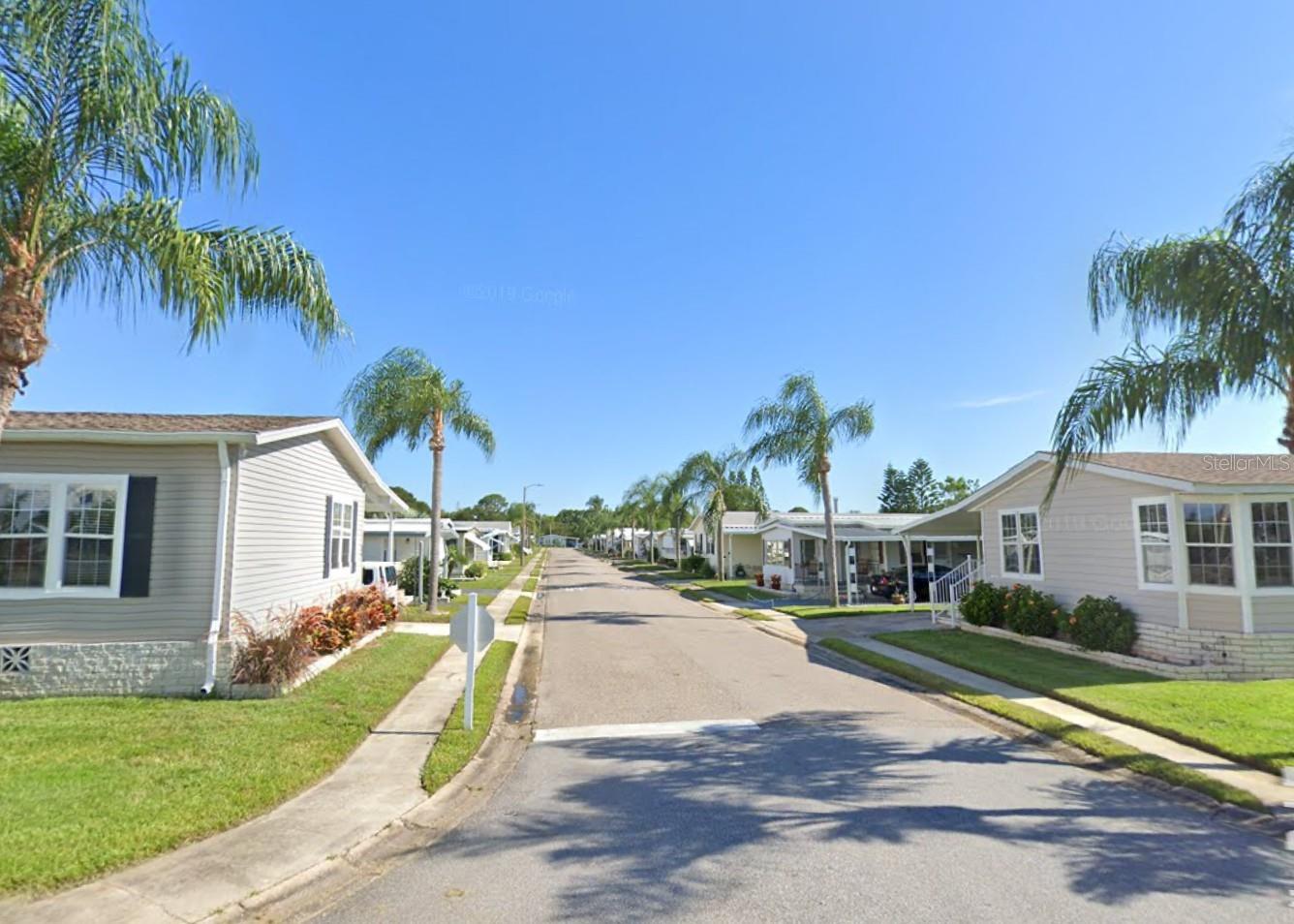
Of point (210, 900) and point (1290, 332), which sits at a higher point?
point (1290, 332)

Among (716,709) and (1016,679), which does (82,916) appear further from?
(1016,679)

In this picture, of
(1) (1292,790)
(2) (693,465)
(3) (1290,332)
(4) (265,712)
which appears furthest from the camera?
(2) (693,465)

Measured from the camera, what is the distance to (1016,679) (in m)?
11.5

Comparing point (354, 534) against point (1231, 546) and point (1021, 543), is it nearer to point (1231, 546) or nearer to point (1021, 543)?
point (1021, 543)

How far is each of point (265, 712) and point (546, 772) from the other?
13.3 feet

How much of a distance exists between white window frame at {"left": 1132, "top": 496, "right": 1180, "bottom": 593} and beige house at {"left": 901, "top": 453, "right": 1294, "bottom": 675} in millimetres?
18

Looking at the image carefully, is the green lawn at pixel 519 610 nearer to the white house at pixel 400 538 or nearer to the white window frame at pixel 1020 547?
the white house at pixel 400 538

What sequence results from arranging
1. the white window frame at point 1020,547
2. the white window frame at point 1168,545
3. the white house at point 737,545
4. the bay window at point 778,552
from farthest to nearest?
the white house at point 737,545, the bay window at point 778,552, the white window frame at point 1020,547, the white window frame at point 1168,545

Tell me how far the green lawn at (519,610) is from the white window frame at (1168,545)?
1487cm

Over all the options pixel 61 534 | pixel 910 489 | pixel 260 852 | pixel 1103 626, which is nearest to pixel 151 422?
pixel 61 534

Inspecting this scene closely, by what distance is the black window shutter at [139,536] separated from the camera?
9.63m

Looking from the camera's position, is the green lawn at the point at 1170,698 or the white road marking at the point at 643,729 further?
the white road marking at the point at 643,729

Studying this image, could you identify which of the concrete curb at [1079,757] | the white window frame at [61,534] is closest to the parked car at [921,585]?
the concrete curb at [1079,757]

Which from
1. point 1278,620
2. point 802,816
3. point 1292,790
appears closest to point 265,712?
point 802,816
